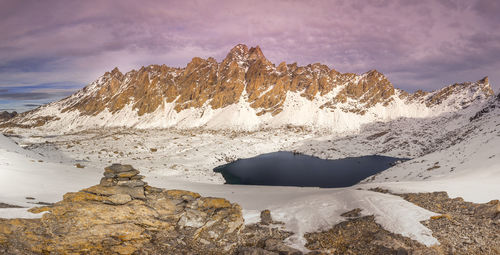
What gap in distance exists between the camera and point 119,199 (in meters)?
13.3

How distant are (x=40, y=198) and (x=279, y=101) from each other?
141498 mm

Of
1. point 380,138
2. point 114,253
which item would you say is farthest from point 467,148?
point 380,138

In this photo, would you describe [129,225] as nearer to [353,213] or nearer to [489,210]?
[353,213]

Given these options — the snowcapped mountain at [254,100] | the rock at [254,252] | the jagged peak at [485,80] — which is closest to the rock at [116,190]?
the rock at [254,252]

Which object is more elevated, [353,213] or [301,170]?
[301,170]

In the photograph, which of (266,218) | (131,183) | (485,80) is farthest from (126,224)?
(485,80)

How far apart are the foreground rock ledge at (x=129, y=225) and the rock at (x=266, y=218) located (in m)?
0.98

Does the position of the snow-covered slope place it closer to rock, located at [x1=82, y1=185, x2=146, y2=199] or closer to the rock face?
the rock face

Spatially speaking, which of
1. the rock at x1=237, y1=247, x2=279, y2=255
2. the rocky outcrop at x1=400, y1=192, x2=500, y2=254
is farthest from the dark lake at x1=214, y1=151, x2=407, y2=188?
the rock at x1=237, y1=247, x2=279, y2=255

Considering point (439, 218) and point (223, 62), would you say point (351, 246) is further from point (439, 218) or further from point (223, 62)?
point (223, 62)

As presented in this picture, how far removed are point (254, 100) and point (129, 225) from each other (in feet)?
467

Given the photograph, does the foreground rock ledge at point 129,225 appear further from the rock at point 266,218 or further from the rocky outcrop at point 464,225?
the rocky outcrop at point 464,225

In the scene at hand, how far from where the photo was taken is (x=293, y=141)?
99.2 meters

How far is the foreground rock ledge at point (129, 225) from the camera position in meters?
10.0
